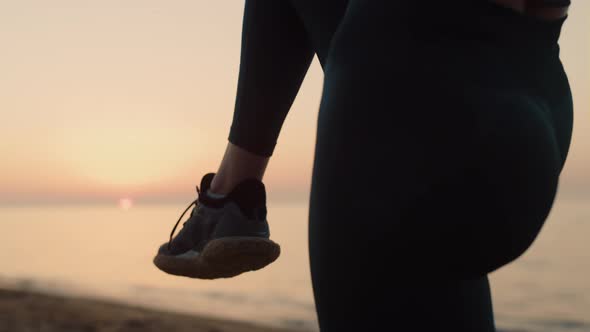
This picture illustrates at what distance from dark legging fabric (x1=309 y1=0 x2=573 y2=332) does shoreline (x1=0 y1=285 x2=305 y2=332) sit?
538 centimetres

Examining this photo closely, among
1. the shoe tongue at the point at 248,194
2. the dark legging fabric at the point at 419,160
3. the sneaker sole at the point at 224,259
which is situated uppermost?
the shoe tongue at the point at 248,194

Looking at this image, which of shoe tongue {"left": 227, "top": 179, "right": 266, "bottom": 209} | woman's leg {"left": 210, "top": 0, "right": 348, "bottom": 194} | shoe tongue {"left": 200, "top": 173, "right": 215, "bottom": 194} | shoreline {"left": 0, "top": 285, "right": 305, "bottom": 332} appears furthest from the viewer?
shoreline {"left": 0, "top": 285, "right": 305, "bottom": 332}

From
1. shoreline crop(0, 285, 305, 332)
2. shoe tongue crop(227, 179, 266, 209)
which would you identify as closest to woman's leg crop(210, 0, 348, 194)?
shoe tongue crop(227, 179, 266, 209)

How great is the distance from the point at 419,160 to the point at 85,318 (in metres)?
6.17

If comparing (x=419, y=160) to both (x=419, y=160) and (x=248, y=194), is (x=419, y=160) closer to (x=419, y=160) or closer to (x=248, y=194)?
(x=419, y=160)

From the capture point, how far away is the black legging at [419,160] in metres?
0.76

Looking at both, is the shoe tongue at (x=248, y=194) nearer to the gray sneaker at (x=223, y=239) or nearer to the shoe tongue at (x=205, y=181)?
the gray sneaker at (x=223, y=239)

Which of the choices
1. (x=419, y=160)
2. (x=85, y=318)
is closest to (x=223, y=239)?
(x=419, y=160)

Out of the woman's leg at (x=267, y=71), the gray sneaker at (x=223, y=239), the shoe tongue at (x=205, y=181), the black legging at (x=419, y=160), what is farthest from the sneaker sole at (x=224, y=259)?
the black legging at (x=419, y=160)

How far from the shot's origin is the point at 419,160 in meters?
0.76

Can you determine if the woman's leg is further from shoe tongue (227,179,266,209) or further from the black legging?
the black legging

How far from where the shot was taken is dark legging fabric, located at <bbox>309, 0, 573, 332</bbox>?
76 cm

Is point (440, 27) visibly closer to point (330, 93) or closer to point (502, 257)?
point (330, 93)

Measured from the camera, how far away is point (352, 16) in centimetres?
83
